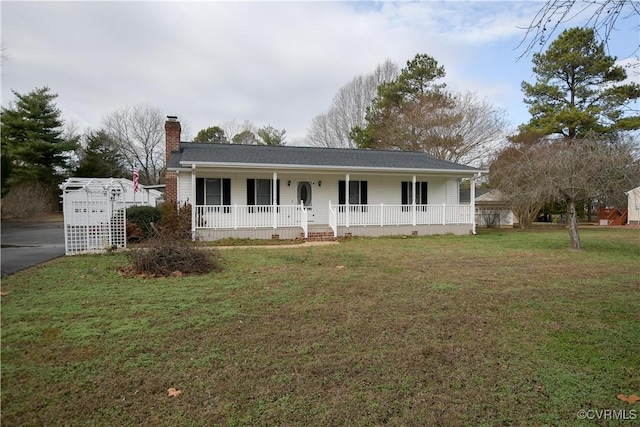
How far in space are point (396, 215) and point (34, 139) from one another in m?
34.9

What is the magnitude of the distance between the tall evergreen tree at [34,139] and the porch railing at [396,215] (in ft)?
104

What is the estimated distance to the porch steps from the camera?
14438 millimetres

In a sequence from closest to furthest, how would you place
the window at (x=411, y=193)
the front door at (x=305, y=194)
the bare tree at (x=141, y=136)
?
the front door at (x=305, y=194), the window at (x=411, y=193), the bare tree at (x=141, y=136)

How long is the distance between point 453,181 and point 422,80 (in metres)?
17.1

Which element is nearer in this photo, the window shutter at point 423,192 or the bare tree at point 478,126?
the window shutter at point 423,192

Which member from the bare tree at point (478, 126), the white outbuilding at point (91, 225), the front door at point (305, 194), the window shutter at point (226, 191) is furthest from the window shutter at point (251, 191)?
the bare tree at point (478, 126)

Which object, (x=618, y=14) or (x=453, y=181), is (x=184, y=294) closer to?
(x=618, y=14)

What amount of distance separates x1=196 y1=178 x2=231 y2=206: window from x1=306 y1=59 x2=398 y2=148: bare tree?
71.6ft

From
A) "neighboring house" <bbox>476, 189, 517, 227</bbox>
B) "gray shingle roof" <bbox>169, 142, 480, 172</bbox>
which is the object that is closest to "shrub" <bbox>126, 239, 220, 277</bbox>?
"gray shingle roof" <bbox>169, 142, 480, 172</bbox>

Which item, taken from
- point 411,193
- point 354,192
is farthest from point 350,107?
point 354,192

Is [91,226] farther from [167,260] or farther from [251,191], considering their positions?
[251,191]

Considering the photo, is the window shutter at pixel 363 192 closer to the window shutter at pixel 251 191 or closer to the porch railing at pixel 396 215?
the porch railing at pixel 396 215

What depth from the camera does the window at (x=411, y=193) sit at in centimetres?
1802
